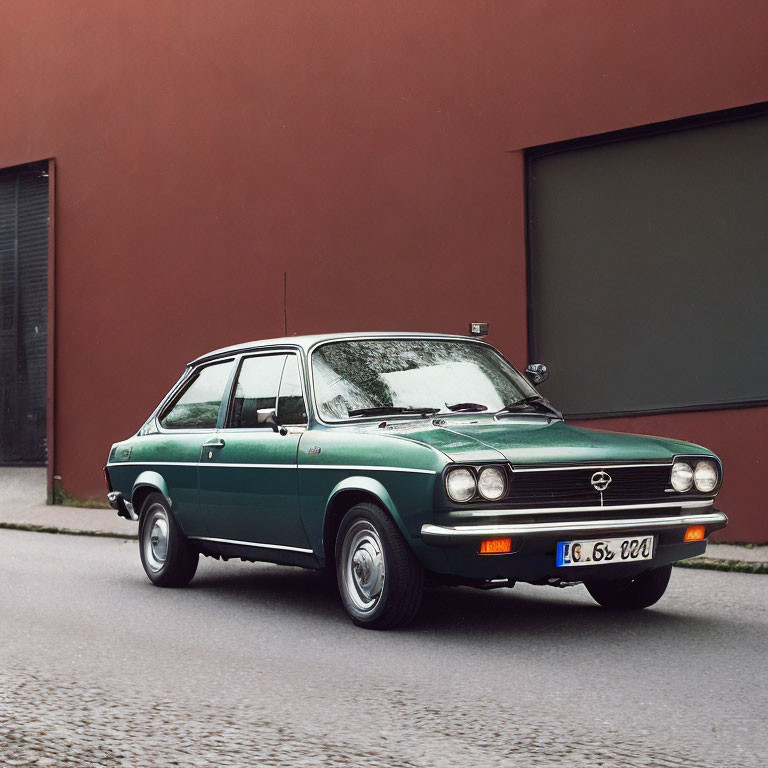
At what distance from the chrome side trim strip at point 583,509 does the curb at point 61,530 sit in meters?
7.52

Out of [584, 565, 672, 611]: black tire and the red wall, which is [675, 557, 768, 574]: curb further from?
[584, 565, 672, 611]: black tire

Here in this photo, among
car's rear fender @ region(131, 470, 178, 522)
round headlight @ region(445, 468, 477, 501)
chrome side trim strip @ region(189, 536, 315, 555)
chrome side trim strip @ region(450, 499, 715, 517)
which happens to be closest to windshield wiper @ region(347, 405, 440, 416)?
chrome side trim strip @ region(189, 536, 315, 555)

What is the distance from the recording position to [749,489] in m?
11.0

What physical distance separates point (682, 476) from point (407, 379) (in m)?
1.74

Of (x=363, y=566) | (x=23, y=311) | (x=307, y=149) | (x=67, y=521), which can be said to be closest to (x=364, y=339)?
(x=363, y=566)

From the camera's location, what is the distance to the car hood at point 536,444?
631 centimetres

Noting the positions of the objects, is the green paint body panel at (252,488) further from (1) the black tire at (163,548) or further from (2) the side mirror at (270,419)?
(1) the black tire at (163,548)

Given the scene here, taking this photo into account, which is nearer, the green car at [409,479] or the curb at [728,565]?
the green car at [409,479]

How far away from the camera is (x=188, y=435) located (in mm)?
8562

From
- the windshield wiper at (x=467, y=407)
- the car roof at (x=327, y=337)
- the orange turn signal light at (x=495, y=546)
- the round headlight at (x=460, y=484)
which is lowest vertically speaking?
the orange turn signal light at (x=495, y=546)

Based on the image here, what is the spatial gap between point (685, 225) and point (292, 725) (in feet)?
27.0

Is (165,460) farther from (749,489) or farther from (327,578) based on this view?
(749,489)

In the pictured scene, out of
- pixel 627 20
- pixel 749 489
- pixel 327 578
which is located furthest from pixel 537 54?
pixel 327 578

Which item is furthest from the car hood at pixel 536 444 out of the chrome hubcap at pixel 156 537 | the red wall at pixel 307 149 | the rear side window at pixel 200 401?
the red wall at pixel 307 149
